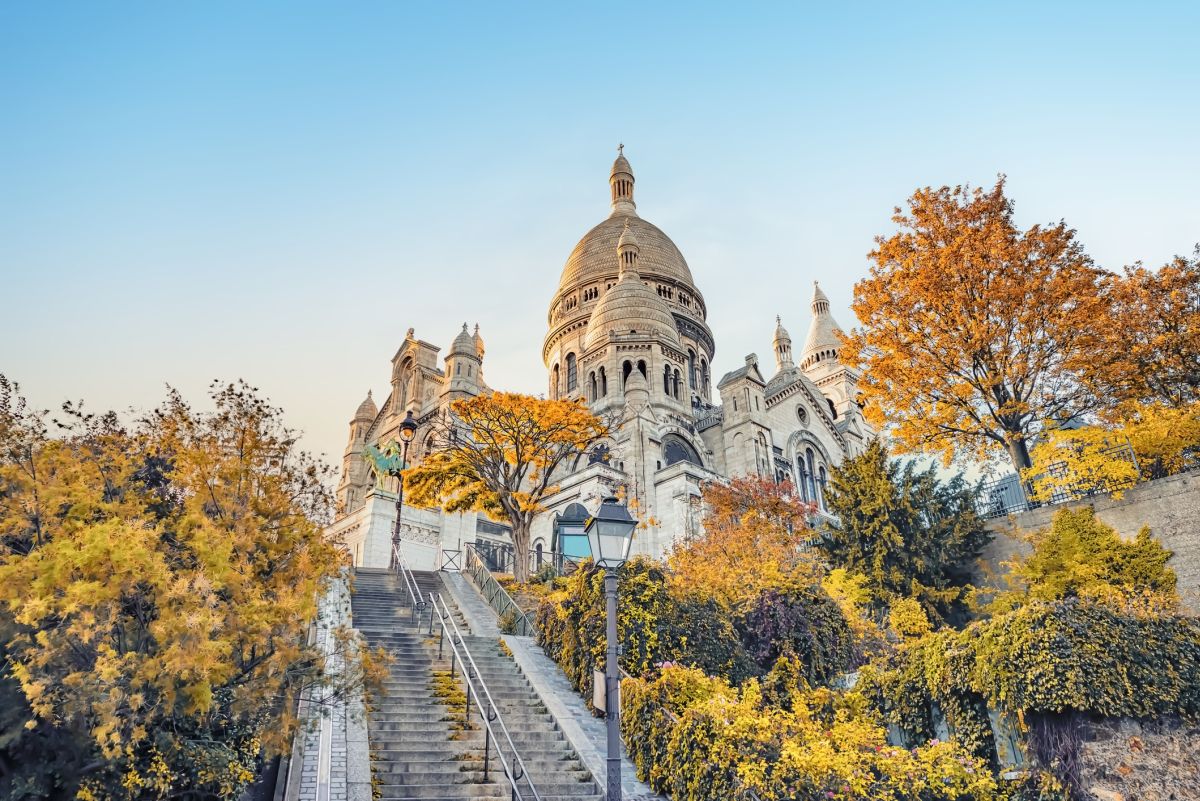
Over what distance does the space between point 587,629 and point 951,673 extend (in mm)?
6050

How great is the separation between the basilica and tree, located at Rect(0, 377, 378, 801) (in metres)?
18.4

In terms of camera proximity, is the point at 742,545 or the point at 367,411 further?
the point at 367,411

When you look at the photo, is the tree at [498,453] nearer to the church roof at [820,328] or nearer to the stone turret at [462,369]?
the stone turret at [462,369]

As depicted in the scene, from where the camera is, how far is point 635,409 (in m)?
37.1

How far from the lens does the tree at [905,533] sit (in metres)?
18.3

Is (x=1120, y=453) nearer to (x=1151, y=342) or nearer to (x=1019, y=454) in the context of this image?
(x=1019, y=454)

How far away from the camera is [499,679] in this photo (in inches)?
531

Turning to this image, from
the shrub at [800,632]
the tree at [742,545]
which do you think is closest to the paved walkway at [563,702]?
the tree at [742,545]

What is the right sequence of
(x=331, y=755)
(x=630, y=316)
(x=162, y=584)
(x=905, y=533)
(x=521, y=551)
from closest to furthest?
(x=162, y=584)
(x=331, y=755)
(x=905, y=533)
(x=521, y=551)
(x=630, y=316)

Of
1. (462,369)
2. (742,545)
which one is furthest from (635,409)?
(742,545)

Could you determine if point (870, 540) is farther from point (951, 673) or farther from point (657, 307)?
point (657, 307)

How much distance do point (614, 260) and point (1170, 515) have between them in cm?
4563

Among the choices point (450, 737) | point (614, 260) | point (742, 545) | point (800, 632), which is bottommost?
point (450, 737)

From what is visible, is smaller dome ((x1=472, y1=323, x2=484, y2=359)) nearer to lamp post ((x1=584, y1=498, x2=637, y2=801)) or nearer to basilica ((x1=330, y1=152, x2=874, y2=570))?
basilica ((x1=330, y1=152, x2=874, y2=570))
